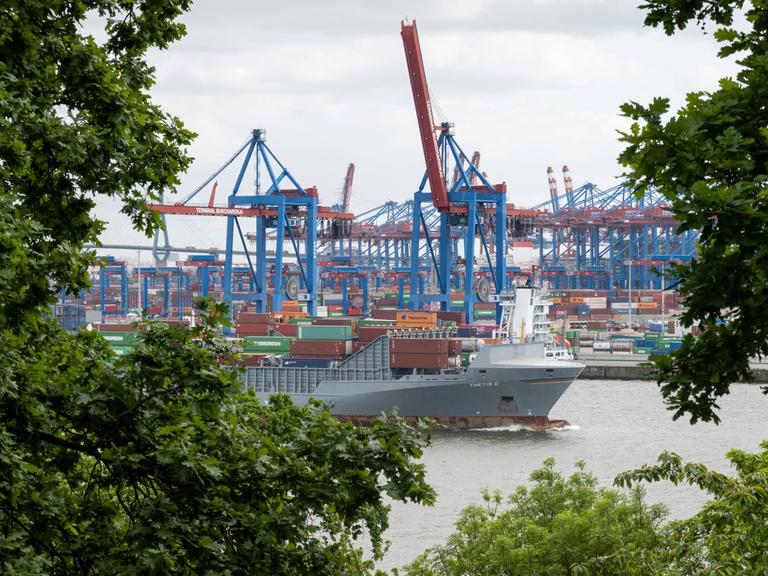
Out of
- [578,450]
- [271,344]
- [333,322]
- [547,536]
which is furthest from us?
[333,322]

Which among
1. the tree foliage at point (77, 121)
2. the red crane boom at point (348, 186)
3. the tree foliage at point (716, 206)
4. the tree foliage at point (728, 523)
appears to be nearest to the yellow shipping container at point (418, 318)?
the tree foliage at point (728, 523)

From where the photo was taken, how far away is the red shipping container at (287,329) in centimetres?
6562

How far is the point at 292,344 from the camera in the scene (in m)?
57.7

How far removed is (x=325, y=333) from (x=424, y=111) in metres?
19.3

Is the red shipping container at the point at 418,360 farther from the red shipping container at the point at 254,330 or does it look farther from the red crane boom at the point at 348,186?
the red crane boom at the point at 348,186

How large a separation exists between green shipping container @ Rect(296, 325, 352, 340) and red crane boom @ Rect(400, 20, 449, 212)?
52.6ft

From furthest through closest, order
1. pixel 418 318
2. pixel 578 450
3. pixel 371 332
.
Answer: pixel 418 318 < pixel 371 332 < pixel 578 450

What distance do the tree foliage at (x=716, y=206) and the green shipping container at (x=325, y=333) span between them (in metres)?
50.9

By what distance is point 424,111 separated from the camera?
71812 millimetres

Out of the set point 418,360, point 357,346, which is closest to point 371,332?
point 357,346

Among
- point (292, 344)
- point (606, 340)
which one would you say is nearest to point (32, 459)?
point (292, 344)

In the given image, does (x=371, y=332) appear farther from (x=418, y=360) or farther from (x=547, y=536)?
(x=547, y=536)

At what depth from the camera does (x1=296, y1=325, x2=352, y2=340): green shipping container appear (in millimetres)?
57719

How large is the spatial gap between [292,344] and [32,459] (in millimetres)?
49268
